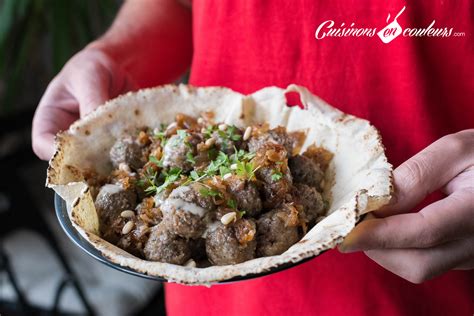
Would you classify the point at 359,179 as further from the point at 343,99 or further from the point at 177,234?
the point at 177,234

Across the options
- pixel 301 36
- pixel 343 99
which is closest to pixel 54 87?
pixel 301 36

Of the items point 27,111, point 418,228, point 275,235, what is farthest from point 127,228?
point 27,111

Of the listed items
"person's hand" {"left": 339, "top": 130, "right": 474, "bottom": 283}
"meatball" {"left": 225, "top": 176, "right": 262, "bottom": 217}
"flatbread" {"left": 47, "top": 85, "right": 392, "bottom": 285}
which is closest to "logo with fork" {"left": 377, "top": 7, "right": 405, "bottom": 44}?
"flatbread" {"left": 47, "top": 85, "right": 392, "bottom": 285}

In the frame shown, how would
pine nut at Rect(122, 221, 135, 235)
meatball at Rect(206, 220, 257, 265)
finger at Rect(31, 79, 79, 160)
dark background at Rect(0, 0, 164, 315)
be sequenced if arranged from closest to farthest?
meatball at Rect(206, 220, 257, 265), pine nut at Rect(122, 221, 135, 235), finger at Rect(31, 79, 79, 160), dark background at Rect(0, 0, 164, 315)

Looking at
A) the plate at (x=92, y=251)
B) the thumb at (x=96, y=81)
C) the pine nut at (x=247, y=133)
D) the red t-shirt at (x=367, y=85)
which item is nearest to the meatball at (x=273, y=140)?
the pine nut at (x=247, y=133)

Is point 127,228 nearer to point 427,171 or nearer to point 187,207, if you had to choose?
point 187,207

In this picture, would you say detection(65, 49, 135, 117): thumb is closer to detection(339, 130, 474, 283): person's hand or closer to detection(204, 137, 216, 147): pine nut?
detection(204, 137, 216, 147): pine nut

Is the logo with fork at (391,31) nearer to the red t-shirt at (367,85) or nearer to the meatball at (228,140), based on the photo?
the red t-shirt at (367,85)
